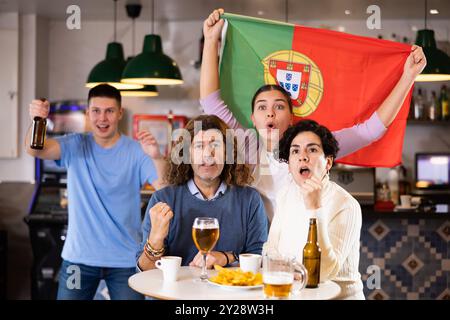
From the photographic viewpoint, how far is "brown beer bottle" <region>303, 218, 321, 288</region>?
2379 mm

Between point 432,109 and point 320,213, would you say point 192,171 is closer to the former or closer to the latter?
point 320,213

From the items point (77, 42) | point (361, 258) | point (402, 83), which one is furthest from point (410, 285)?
point (77, 42)

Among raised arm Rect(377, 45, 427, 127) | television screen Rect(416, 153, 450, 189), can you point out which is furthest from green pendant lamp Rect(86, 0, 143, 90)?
television screen Rect(416, 153, 450, 189)

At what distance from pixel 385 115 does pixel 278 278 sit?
1.55 metres

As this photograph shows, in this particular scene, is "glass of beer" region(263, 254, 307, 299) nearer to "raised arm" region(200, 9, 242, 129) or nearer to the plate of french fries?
the plate of french fries

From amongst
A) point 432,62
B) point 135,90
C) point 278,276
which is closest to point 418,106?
point 432,62

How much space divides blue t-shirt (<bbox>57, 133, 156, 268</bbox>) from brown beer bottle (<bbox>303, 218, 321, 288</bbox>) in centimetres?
142

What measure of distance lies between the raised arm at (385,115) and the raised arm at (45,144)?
58.2 inches

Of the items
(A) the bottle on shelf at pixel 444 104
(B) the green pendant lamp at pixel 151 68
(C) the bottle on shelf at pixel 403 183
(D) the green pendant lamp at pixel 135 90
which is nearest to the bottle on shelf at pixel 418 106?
(A) the bottle on shelf at pixel 444 104

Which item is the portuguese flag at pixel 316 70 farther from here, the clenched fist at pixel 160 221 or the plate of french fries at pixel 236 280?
the plate of french fries at pixel 236 280

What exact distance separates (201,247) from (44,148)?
1495 millimetres

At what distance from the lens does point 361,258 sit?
506cm

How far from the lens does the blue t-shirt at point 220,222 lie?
279 cm
